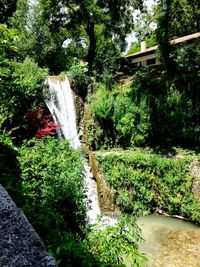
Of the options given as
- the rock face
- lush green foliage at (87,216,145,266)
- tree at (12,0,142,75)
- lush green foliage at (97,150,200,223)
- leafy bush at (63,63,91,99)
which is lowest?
lush green foliage at (97,150,200,223)

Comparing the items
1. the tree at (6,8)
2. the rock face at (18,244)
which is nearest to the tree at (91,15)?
the tree at (6,8)

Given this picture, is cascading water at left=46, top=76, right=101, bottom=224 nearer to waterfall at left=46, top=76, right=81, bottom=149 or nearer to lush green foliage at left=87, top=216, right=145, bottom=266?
waterfall at left=46, top=76, right=81, bottom=149

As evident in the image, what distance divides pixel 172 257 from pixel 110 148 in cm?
700

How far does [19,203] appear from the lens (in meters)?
3.96

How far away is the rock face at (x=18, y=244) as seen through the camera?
1843 millimetres

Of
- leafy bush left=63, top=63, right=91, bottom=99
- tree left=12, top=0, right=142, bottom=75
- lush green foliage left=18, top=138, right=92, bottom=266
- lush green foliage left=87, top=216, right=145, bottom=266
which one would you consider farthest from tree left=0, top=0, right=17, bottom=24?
lush green foliage left=87, top=216, right=145, bottom=266

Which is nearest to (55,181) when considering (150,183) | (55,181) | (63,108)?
(55,181)

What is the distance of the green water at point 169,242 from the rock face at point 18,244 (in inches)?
257

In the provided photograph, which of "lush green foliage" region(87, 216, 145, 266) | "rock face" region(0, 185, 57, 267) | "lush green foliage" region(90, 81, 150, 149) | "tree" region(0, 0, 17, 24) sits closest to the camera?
"rock face" region(0, 185, 57, 267)

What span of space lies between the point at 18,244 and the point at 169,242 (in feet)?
26.1

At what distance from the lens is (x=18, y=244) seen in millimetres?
1961

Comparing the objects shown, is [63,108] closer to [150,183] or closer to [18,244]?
[150,183]

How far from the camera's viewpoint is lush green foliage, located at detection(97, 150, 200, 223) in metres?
11.1

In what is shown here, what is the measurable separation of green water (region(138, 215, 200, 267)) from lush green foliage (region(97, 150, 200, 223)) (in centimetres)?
51
